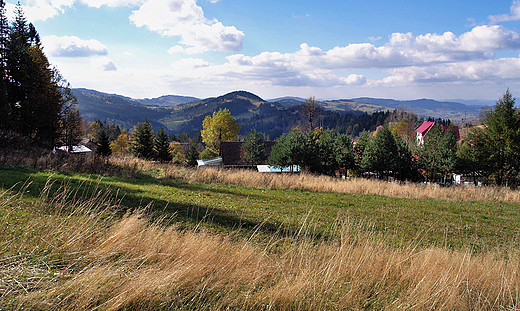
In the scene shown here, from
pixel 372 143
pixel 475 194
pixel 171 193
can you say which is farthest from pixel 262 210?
pixel 372 143

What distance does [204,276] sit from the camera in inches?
132

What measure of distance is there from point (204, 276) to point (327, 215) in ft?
17.6

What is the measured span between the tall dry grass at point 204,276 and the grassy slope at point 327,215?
52.7 inches

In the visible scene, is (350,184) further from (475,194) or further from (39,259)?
(39,259)

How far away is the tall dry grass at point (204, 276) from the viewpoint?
2729 millimetres

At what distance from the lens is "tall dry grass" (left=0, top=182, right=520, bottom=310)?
Result: 2.73m

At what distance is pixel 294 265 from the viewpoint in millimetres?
3873

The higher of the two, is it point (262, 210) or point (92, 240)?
point (92, 240)

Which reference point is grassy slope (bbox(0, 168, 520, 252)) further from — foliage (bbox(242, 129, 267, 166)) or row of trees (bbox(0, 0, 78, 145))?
foliage (bbox(242, 129, 267, 166))

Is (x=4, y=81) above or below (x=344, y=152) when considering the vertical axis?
above

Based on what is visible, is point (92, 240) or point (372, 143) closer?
point (92, 240)

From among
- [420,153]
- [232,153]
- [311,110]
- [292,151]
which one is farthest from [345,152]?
[311,110]

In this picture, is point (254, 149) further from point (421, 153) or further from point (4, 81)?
point (4, 81)

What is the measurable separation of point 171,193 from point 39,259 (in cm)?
617
